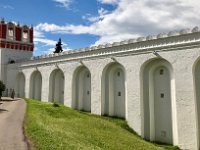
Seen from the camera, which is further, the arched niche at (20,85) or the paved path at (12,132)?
the arched niche at (20,85)

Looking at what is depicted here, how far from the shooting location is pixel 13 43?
44.7 m

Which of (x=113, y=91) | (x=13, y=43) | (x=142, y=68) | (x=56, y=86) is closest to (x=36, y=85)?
(x=56, y=86)

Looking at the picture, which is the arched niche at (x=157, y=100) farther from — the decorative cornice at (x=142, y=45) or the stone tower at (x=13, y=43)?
the stone tower at (x=13, y=43)

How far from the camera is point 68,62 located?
32.3 meters

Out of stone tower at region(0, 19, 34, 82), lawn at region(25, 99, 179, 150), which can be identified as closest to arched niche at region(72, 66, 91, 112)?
lawn at region(25, 99, 179, 150)

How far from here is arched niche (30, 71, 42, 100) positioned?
39594 mm

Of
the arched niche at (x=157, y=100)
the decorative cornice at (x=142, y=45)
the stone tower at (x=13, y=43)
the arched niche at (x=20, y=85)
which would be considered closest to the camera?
the decorative cornice at (x=142, y=45)

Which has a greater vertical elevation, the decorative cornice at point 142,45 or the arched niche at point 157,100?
the decorative cornice at point 142,45

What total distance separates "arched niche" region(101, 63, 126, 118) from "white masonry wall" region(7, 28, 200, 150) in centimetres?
50

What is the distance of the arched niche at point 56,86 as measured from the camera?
116ft

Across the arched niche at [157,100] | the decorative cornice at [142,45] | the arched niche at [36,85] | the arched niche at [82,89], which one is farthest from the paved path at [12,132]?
the arched niche at [36,85]

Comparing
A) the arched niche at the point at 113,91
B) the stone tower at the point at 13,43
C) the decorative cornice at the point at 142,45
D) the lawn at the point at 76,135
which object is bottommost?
the lawn at the point at 76,135

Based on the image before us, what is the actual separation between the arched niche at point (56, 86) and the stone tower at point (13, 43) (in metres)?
11.6

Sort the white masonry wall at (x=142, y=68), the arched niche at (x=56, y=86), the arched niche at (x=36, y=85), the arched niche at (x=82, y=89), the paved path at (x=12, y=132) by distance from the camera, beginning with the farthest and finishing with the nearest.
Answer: the arched niche at (x=36, y=85)
the arched niche at (x=56, y=86)
the arched niche at (x=82, y=89)
the white masonry wall at (x=142, y=68)
the paved path at (x=12, y=132)
